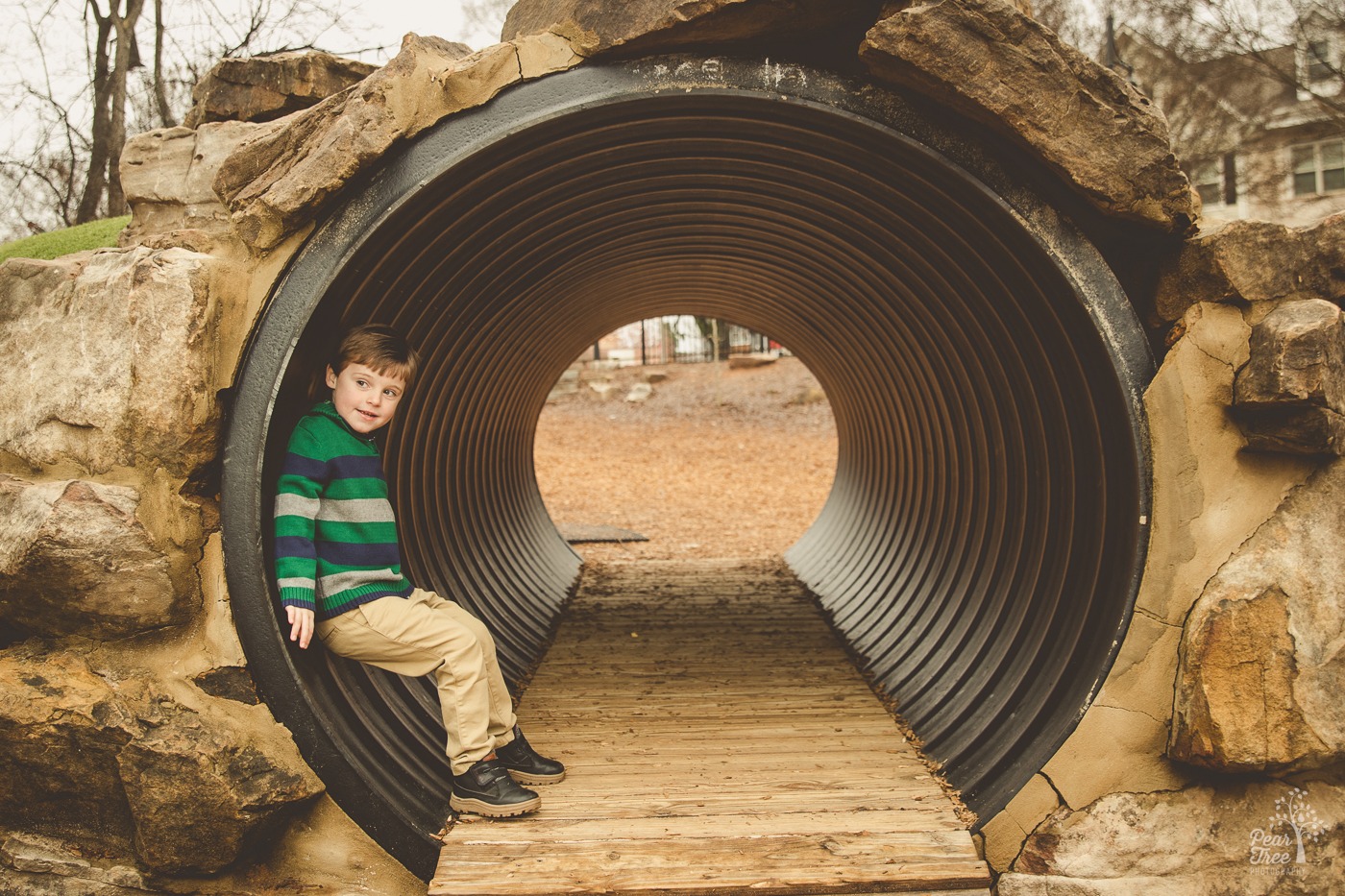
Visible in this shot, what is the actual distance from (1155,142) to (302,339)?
9.98 feet

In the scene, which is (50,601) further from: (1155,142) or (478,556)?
(1155,142)

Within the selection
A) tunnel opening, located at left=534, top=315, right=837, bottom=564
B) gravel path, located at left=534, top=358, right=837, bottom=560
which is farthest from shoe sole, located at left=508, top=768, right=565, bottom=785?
gravel path, located at left=534, top=358, right=837, bottom=560

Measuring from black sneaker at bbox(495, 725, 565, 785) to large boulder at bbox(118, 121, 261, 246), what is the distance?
2.38 metres

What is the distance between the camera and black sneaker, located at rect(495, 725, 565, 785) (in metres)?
3.92

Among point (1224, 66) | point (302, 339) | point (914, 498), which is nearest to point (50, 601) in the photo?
point (302, 339)

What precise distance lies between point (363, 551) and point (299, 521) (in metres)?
0.25

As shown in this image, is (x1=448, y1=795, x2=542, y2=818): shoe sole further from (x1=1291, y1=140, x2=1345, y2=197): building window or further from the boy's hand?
(x1=1291, y1=140, x2=1345, y2=197): building window

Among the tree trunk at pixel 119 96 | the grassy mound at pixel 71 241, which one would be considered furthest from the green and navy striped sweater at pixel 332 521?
the tree trunk at pixel 119 96

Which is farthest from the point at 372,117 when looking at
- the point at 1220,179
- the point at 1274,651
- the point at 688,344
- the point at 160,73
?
the point at 688,344

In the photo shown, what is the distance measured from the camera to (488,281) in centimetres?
485

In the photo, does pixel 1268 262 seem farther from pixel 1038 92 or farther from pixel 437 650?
pixel 437 650

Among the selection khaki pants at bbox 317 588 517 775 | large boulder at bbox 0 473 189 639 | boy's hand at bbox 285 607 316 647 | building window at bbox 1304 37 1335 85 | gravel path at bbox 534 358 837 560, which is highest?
building window at bbox 1304 37 1335 85

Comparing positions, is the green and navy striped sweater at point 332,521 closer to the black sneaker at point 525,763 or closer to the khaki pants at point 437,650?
the khaki pants at point 437,650

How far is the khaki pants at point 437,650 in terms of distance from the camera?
3379mm
